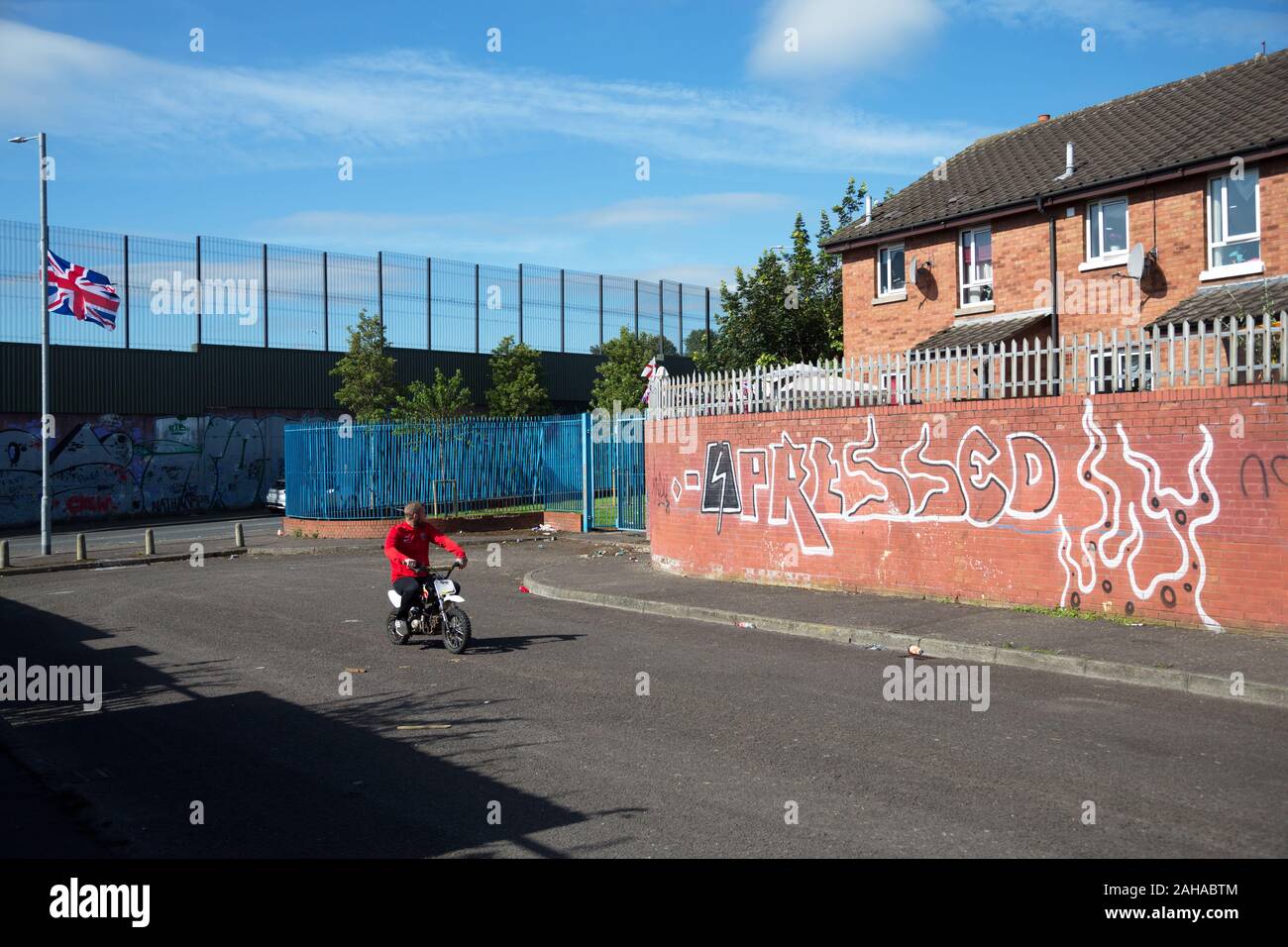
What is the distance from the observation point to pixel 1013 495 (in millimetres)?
12641

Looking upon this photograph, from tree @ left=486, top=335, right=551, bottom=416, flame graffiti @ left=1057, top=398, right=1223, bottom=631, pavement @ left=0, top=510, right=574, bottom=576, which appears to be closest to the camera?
flame graffiti @ left=1057, top=398, right=1223, bottom=631

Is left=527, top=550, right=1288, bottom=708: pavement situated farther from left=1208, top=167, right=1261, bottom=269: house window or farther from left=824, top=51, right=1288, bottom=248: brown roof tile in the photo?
left=824, top=51, right=1288, bottom=248: brown roof tile

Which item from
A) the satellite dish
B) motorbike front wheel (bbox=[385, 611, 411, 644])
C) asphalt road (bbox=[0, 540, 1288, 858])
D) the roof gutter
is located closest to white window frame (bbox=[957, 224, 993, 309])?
the roof gutter

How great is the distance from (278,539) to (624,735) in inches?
800

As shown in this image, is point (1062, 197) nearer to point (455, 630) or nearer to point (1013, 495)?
point (1013, 495)

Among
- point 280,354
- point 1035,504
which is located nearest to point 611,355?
point 280,354

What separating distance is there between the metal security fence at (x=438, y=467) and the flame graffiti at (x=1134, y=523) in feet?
50.2

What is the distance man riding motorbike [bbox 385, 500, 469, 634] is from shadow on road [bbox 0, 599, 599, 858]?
203 centimetres

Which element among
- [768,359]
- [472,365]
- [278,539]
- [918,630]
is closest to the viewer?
[918,630]

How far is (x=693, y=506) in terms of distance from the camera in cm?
1711

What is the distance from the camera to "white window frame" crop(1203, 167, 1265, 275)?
19125 mm

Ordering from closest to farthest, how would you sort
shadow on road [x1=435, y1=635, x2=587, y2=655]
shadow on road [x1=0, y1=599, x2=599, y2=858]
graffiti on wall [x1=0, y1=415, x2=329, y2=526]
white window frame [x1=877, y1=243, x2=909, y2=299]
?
shadow on road [x1=0, y1=599, x2=599, y2=858], shadow on road [x1=435, y1=635, x2=587, y2=655], white window frame [x1=877, y1=243, x2=909, y2=299], graffiti on wall [x1=0, y1=415, x2=329, y2=526]

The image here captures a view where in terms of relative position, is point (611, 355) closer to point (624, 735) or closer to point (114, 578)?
point (114, 578)

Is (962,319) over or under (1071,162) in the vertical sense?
under
